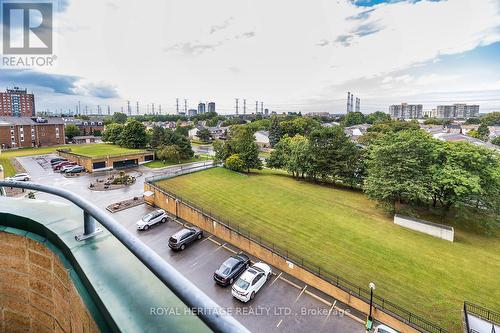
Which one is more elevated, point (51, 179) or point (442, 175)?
point (442, 175)

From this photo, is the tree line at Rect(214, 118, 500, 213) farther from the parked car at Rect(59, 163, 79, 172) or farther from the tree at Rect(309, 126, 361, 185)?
the parked car at Rect(59, 163, 79, 172)

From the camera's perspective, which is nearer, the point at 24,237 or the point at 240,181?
the point at 24,237

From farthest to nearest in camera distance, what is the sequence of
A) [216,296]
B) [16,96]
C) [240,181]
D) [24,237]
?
[16,96]
[240,181]
[216,296]
[24,237]

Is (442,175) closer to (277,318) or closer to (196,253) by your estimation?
(277,318)

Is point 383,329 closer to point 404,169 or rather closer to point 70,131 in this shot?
point 404,169

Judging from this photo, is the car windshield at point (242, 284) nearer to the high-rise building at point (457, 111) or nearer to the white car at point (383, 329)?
the white car at point (383, 329)

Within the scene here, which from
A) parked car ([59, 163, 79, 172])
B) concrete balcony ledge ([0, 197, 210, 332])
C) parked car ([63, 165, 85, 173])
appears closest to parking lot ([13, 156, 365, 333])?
concrete balcony ledge ([0, 197, 210, 332])

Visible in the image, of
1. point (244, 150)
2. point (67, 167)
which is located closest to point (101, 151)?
point (67, 167)

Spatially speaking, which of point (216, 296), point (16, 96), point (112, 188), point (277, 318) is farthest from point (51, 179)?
point (16, 96)
